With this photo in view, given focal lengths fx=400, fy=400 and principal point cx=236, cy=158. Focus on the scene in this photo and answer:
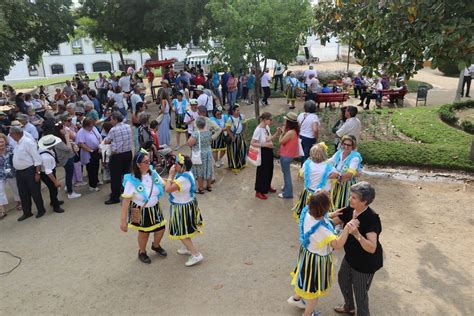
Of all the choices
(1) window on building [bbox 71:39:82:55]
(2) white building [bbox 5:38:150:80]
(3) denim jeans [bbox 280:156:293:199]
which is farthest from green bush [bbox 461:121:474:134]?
(1) window on building [bbox 71:39:82:55]

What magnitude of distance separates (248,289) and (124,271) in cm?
179

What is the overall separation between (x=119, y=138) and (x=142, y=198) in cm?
282

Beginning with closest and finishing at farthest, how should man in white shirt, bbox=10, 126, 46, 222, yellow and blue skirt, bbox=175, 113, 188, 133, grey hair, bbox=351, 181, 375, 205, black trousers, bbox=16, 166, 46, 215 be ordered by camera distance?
grey hair, bbox=351, 181, 375, 205 → man in white shirt, bbox=10, 126, 46, 222 → black trousers, bbox=16, 166, 46, 215 → yellow and blue skirt, bbox=175, 113, 188, 133

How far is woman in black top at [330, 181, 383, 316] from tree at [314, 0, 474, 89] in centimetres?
326

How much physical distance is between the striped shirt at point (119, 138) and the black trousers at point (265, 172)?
2.62m

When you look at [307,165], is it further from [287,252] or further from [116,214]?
[116,214]

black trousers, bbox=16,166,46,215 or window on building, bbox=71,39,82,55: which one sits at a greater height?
window on building, bbox=71,39,82,55

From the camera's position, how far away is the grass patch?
907 centimetres

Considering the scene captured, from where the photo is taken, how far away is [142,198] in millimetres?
5195

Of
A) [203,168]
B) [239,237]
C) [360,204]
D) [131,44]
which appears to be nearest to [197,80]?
[131,44]

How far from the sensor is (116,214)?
7.44m

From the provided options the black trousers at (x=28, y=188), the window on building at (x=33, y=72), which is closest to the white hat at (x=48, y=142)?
the black trousers at (x=28, y=188)

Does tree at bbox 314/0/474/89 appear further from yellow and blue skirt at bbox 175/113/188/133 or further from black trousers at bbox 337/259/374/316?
yellow and blue skirt at bbox 175/113/188/133

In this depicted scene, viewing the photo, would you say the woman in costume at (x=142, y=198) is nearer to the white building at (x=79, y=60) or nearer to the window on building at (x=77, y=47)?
the white building at (x=79, y=60)
